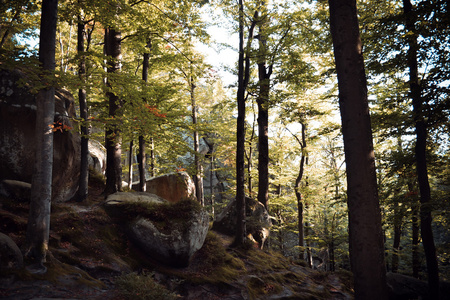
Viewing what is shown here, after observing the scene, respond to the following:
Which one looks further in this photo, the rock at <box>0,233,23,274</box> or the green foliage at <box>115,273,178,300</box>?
the green foliage at <box>115,273,178,300</box>

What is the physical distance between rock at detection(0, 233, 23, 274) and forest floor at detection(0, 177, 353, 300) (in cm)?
17

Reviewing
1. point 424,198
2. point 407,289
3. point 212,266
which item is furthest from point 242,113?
point 407,289

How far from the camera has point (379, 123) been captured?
33.1ft

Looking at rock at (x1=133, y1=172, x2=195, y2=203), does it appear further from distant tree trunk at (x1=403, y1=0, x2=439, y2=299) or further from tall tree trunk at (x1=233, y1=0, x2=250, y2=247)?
distant tree trunk at (x1=403, y1=0, x2=439, y2=299)

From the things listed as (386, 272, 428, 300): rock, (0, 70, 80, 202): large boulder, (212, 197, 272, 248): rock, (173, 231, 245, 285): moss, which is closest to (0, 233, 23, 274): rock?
(0, 70, 80, 202): large boulder

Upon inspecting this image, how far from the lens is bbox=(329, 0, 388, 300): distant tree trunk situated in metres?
3.72

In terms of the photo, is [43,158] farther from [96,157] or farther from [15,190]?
[96,157]

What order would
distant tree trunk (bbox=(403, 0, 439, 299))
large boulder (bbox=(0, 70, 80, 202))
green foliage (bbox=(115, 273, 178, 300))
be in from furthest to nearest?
1. distant tree trunk (bbox=(403, 0, 439, 299))
2. large boulder (bbox=(0, 70, 80, 202))
3. green foliage (bbox=(115, 273, 178, 300))

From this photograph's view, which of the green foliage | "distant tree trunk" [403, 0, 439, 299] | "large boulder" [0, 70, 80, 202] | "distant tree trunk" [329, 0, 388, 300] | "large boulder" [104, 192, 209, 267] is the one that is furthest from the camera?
"distant tree trunk" [403, 0, 439, 299]

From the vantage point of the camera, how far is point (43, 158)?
5941 mm

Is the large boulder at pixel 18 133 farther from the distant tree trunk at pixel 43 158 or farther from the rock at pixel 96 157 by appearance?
the rock at pixel 96 157

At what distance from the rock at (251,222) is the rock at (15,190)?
8.60m

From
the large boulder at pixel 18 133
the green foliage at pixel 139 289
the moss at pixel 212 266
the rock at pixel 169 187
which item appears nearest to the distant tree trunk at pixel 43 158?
the green foliage at pixel 139 289

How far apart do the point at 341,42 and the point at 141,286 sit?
19.4 feet
